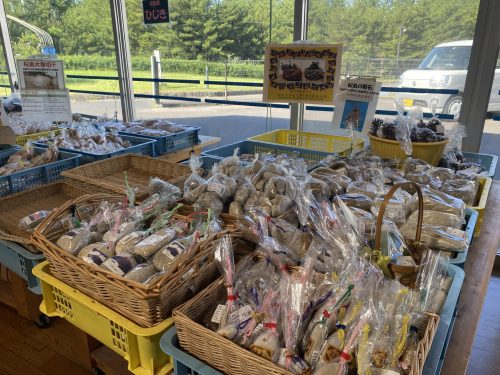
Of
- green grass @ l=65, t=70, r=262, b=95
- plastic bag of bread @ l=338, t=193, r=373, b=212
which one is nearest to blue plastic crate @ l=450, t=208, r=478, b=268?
plastic bag of bread @ l=338, t=193, r=373, b=212

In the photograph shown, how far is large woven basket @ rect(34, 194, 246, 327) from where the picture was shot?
2.93 ft

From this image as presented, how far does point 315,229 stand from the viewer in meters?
1.14

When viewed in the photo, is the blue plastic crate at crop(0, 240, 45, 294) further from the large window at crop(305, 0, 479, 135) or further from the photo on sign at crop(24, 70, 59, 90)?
the large window at crop(305, 0, 479, 135)

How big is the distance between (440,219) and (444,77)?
1512 millimetres

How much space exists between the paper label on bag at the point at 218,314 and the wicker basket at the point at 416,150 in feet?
3.96

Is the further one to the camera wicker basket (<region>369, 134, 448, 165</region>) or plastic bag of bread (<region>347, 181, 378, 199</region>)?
wicker basket (<region>369, 134, 448, 165</region>)

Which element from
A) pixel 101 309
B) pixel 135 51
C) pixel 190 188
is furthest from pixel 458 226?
pixel 135 51

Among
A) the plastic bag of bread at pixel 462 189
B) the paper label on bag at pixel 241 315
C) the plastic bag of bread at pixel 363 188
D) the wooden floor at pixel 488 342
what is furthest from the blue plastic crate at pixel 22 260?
the wooden floor at pixel 488 342

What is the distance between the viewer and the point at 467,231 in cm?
116

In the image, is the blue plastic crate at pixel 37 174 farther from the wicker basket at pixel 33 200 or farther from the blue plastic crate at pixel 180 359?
the blue plastic crate at pixel 180 359

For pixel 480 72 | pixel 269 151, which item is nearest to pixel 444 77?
pixel 480 72

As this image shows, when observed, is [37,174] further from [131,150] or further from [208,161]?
[208,161]

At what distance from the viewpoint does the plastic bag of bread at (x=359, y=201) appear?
50.9 inches

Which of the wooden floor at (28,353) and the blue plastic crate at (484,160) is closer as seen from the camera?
the wooden floor at (28,353)
